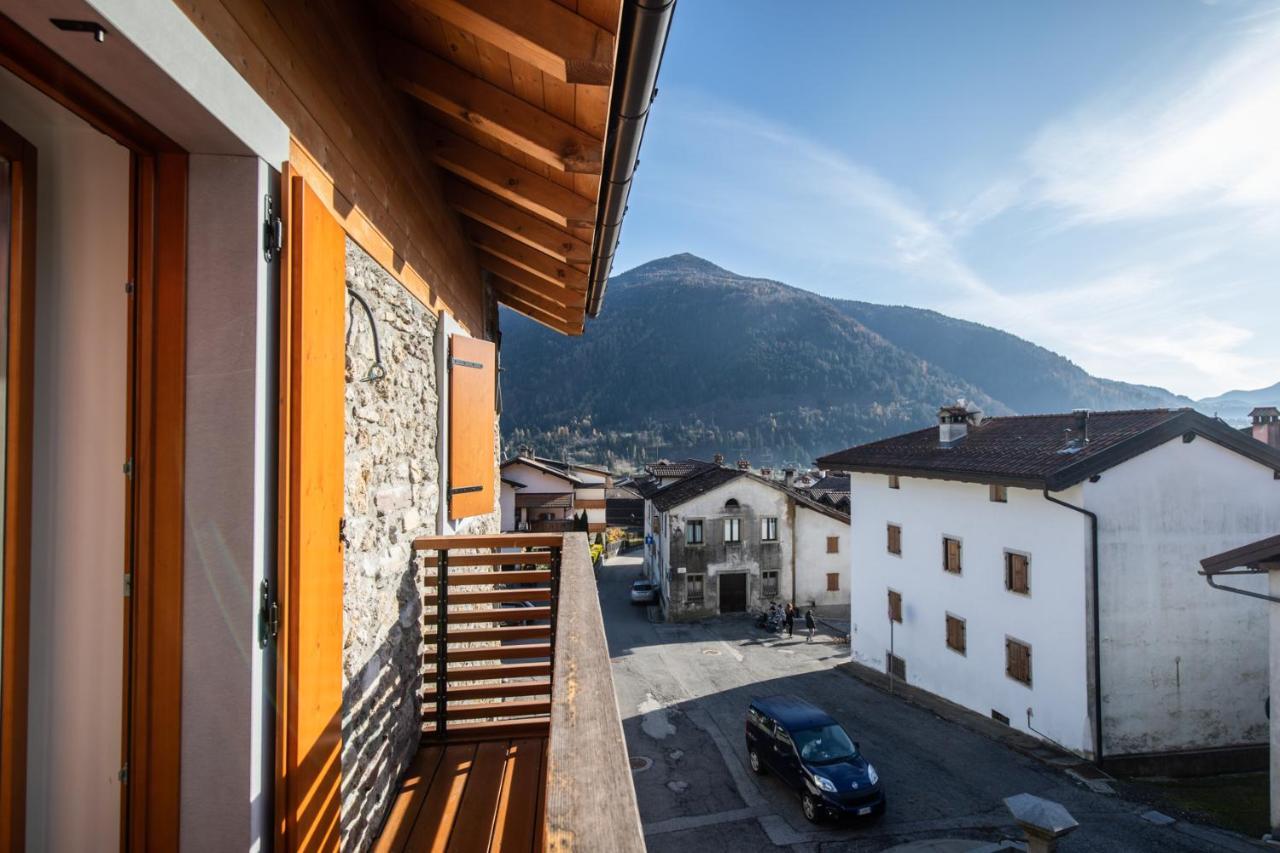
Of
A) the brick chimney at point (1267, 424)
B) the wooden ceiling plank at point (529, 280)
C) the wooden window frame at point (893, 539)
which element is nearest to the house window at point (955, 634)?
the wooden window frame at point (893, 539)

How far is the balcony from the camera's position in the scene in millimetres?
977

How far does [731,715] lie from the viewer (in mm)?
14391

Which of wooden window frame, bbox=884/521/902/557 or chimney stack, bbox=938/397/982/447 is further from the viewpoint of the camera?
wooden window frame, bbox=884/521/902/557

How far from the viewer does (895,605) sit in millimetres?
17062

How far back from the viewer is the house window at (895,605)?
16.9 meters

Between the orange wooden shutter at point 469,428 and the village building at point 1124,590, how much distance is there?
10807 millimetres

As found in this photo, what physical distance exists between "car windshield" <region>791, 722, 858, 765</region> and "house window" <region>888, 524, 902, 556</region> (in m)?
7.49

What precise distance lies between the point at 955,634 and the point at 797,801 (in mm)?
6414

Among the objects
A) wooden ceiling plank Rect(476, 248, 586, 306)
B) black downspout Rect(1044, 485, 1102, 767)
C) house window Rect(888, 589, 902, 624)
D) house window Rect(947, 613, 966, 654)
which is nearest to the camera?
wooden ceiling plank Rect(476, 248, 586, 306)

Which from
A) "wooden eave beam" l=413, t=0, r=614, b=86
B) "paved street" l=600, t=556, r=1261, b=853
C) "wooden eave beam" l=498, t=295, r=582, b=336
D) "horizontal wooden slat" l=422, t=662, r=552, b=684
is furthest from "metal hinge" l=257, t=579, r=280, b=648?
"paved street" l=600, t=556, r=1261, b=853

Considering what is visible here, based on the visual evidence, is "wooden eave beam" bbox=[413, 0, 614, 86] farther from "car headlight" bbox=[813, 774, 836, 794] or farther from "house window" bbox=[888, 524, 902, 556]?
"house window" bbox=[888, 524, 902, 556]

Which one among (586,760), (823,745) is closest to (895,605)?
(823,745)

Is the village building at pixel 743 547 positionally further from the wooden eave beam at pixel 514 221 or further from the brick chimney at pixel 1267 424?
the wooden eave beam at pixel 514 221

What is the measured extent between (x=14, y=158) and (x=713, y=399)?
138982 mm
